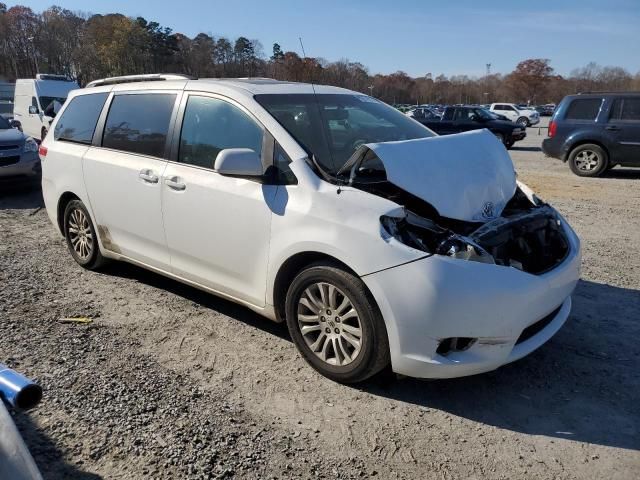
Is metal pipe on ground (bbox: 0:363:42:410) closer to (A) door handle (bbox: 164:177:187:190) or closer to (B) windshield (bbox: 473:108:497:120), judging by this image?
(A) door handle (bbox: 164:177:187:190)

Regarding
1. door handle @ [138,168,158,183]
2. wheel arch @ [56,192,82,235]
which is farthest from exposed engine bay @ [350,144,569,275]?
wheel arch @ [56,192,82,235]

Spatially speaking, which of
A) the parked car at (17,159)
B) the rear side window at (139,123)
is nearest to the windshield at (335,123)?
the rear side window at (139,123)

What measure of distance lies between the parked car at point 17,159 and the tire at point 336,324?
26.9 ft

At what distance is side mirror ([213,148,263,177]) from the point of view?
11.0 feet

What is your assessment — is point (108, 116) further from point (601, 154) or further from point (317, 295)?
point (601, 154)

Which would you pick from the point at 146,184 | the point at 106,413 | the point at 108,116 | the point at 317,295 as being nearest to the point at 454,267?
the point at 317,295

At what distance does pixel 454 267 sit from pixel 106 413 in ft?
6.90

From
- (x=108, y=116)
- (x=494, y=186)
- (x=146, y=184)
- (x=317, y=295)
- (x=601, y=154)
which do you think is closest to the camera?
(x=317, y=295)

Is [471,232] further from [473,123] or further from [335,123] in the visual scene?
[473,123]

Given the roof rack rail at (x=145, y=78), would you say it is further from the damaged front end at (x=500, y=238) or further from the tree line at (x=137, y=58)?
the tree line at (x=137, y=58)

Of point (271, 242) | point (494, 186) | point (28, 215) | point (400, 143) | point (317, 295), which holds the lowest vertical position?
point (28, 215)

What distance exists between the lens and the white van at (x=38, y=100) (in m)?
15.5

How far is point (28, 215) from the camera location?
808 cm

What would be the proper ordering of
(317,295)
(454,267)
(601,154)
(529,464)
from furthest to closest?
(601,154)
(317,295)
(454,267)
(529,464)
